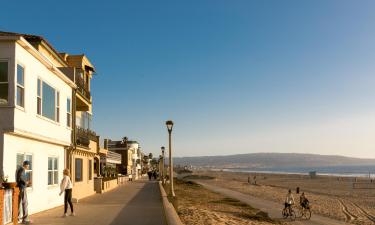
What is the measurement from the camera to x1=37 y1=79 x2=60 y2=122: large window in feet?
56.5

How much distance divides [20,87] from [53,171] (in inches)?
251

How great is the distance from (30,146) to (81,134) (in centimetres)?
982

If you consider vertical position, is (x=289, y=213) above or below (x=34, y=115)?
below

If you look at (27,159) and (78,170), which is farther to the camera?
(78,170)

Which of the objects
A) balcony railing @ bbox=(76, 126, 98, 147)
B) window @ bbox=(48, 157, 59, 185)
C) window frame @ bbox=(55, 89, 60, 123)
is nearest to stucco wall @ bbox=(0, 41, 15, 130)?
window @ bbox=(48, 157, 59, 185)

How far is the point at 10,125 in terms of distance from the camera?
1390 centimetres

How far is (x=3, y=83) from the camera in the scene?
13.8 metres

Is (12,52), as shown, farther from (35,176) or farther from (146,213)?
(146,213)

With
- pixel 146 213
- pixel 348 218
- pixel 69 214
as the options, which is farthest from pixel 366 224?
pixel 69 214

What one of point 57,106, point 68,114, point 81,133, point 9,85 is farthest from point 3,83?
point 81,133

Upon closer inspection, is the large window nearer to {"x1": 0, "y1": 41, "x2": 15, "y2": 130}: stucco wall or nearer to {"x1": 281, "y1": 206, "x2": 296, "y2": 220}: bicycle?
{"x1": 0, "y1": 41, "x2": 15, "y2": 130}: stucco wall

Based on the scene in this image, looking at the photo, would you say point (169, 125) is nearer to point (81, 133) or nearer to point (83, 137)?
point (81, 133)

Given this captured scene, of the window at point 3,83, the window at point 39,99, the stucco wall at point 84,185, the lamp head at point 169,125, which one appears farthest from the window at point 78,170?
the window at point 3,83

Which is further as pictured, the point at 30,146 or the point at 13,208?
the point at 30,146
